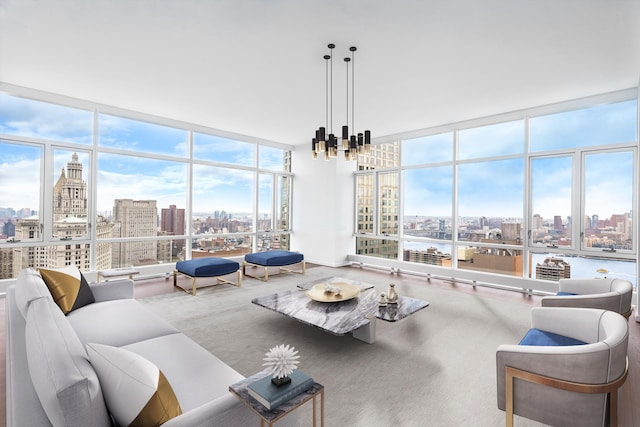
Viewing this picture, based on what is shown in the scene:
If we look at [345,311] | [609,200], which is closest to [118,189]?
[345,311]

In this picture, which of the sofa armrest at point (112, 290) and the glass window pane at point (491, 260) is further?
the glass window pane at point (491, 260)

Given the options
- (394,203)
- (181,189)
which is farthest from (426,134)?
(181,189)

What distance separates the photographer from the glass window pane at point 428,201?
6.21 meters

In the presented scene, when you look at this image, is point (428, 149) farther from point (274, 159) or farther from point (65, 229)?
point (65, 229)

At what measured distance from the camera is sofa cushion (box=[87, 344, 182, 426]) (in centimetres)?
111

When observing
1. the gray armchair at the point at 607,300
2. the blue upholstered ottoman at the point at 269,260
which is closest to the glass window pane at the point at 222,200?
the blue upholstered ottoman at the point at 269,260

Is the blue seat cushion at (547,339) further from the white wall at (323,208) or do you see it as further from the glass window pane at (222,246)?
the glass window pane at (222,246)

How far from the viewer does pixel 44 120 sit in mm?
4781

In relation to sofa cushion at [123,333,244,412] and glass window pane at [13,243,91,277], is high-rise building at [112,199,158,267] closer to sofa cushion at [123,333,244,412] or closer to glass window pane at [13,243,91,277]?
glass window pane at [13,243,91,277]

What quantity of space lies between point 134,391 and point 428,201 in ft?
20.2

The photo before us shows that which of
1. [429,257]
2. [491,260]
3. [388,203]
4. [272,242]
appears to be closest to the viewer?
[491,260]

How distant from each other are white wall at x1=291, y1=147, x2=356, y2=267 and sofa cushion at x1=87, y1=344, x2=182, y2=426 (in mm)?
6145

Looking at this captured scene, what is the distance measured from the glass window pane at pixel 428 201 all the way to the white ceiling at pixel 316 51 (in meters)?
1.49

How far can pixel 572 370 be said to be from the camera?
1.63 meters
